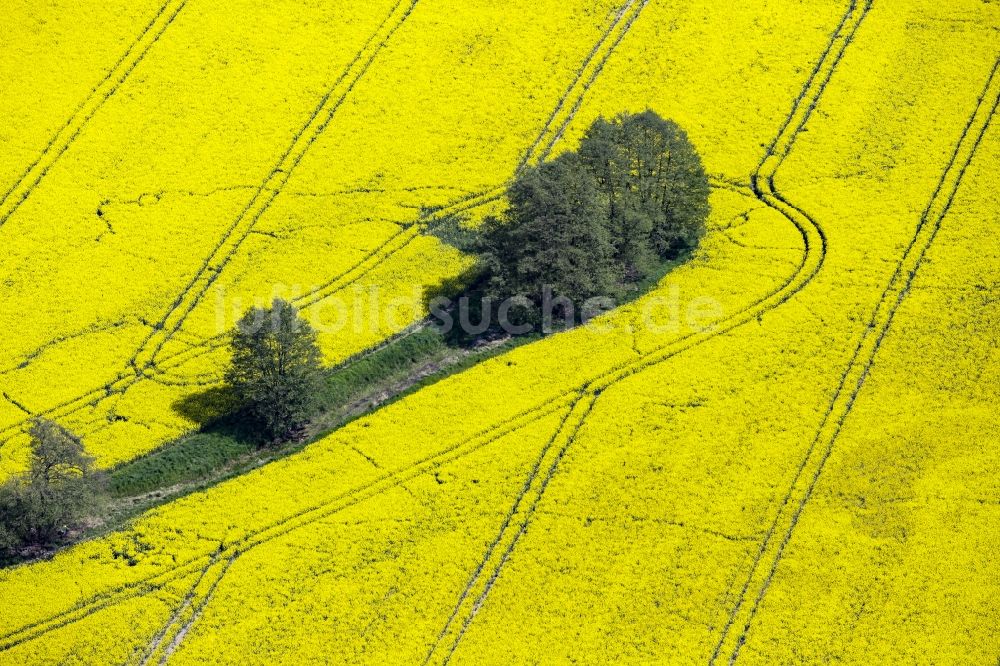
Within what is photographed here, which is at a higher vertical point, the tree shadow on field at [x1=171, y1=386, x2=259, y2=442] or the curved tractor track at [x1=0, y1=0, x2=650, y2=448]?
the curved tractor track at [x1=0, y1=0, x2=650, y2=448]

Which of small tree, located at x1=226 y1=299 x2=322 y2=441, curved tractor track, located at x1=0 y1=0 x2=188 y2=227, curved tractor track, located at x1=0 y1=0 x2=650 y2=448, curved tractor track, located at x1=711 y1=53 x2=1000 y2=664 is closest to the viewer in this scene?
curved tractor track, located at x1=711 y1=53 x2=1000 y2=664

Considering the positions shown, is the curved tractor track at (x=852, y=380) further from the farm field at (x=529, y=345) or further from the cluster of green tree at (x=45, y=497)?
the cluster of green tree at (x=45, y=497)

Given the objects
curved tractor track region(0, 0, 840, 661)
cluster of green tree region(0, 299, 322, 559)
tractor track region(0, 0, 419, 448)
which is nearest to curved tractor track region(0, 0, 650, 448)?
tractor track region(0, 0, 419, 448)

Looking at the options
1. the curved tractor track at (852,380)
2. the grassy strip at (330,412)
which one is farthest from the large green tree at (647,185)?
the curved tractor track at (852,380)

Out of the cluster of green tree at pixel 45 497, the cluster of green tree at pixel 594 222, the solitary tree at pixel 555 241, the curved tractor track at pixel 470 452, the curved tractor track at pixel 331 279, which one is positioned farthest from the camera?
the cluster of green tree at pixel 594 222

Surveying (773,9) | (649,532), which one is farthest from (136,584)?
(773,9)

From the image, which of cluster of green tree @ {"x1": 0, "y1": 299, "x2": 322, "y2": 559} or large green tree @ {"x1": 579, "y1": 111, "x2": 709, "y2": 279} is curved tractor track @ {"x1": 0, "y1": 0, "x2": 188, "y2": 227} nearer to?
cluster of green tree @ {"x1": 0, "y1": 299, "x2": 322, "y2": 559}

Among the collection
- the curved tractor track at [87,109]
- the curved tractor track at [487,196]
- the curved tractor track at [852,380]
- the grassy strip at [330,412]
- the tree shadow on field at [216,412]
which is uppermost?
the curved tractor track at [87,109]
